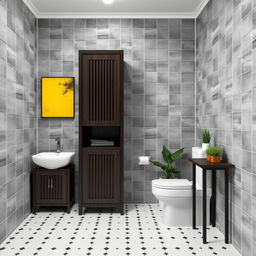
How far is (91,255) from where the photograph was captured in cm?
207

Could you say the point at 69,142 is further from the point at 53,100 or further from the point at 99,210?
the point at 99,210

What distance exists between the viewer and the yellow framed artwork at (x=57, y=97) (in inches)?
132

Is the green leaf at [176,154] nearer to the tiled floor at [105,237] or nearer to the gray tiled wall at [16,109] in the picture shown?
the tiled floor at [105,237]

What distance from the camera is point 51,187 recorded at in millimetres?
2998

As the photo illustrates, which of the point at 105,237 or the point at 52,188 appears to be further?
the point at 52,188

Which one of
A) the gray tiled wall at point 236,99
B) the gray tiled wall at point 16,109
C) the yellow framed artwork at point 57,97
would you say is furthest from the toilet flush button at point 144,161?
the gray tiled wall at point 16,109

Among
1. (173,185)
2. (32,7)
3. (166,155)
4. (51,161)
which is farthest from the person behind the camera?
(166,155)

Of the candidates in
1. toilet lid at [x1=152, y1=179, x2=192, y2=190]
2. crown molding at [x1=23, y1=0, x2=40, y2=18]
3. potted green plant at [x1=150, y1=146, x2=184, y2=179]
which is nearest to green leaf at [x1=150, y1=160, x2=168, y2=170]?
potted green plant at [x1=150, y1=146, x2=184, y2=179]

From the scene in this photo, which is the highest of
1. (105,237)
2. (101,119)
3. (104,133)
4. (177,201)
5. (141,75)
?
(141,75)

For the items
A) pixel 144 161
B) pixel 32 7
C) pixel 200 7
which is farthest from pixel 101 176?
pixel 200 7

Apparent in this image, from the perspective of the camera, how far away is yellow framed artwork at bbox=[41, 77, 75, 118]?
3350 millimetres

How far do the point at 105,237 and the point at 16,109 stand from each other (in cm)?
169

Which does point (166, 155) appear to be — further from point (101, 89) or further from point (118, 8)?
point (118, 8)

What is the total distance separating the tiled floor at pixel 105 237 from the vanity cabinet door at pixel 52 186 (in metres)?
0.20
